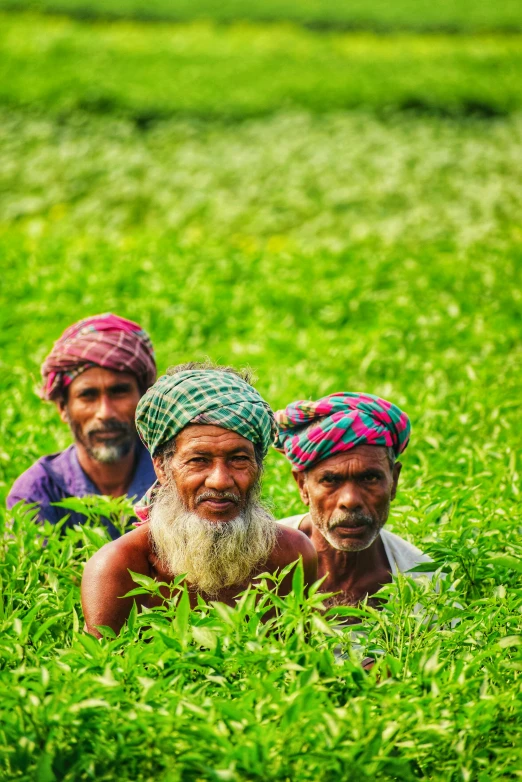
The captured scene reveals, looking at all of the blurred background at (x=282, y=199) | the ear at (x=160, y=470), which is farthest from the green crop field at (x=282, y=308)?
the ear at (x=160, y=470)

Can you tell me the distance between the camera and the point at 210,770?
8.17 feet

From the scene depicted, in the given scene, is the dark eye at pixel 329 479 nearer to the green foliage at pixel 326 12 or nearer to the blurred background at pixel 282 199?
the blurred background at pixel 282 199

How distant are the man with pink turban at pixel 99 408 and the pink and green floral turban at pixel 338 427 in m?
1.11

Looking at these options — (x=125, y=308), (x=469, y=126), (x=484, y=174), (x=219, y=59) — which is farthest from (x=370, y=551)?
(x=219, y=59)

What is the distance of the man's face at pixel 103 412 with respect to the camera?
4.96m

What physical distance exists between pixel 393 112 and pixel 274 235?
4.01 meters

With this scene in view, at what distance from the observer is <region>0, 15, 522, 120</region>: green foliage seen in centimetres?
1602

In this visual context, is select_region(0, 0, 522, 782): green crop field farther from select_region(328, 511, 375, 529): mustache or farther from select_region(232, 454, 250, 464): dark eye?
select_region(232, 454, 250, 464): dark eye

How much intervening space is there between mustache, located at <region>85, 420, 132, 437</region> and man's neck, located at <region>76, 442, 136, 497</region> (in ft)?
0.31

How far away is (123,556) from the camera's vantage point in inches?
138

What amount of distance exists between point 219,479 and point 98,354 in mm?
1709

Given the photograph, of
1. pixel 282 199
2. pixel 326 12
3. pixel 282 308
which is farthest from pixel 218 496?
pixel 326 12

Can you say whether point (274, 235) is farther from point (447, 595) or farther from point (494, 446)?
point (447, 595)

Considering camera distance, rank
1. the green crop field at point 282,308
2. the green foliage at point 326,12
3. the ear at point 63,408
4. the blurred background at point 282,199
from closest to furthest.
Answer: the green crop field at point 282,308 → the ear at point 63,408 → the blurred background at point 282,199 → the green foliage at point 326,12
